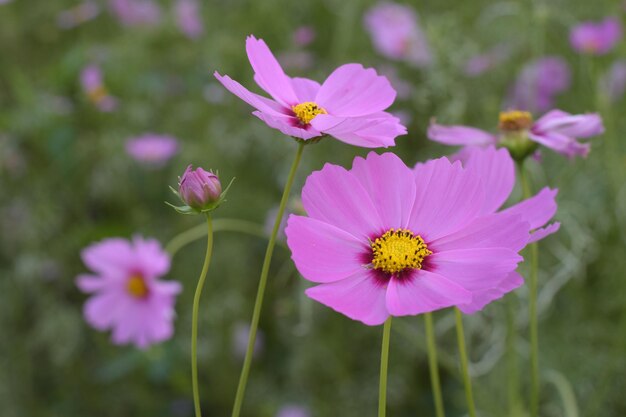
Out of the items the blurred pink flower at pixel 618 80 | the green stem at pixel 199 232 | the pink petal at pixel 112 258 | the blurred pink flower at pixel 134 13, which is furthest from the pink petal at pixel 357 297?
the blurred pink flower at pixel 134 13

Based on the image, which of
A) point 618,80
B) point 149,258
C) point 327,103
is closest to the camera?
point 327,103

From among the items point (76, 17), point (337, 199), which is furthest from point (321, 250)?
point (76, 17)

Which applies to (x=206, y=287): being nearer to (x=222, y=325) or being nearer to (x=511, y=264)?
(x=222, y=325)

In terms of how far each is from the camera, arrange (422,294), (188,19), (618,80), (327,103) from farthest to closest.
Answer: (188,19) < (618,80) < (327,103) < (422,294)

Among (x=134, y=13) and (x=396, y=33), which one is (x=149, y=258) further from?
(x=134, y=13)

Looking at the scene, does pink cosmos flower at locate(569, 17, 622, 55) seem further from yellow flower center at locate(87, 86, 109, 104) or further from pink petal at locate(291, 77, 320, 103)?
pink petal at locate(291, 77, 320, 103)

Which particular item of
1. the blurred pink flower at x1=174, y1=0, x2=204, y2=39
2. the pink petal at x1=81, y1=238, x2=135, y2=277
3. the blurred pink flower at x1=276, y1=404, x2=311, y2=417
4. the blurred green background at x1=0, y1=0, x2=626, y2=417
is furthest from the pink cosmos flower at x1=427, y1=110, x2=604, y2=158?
the blurred pink flower at x1=174, y1=0, x2=204, y2=39

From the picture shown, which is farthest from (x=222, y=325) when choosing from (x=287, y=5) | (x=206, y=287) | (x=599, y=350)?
(x=287, y=5)
